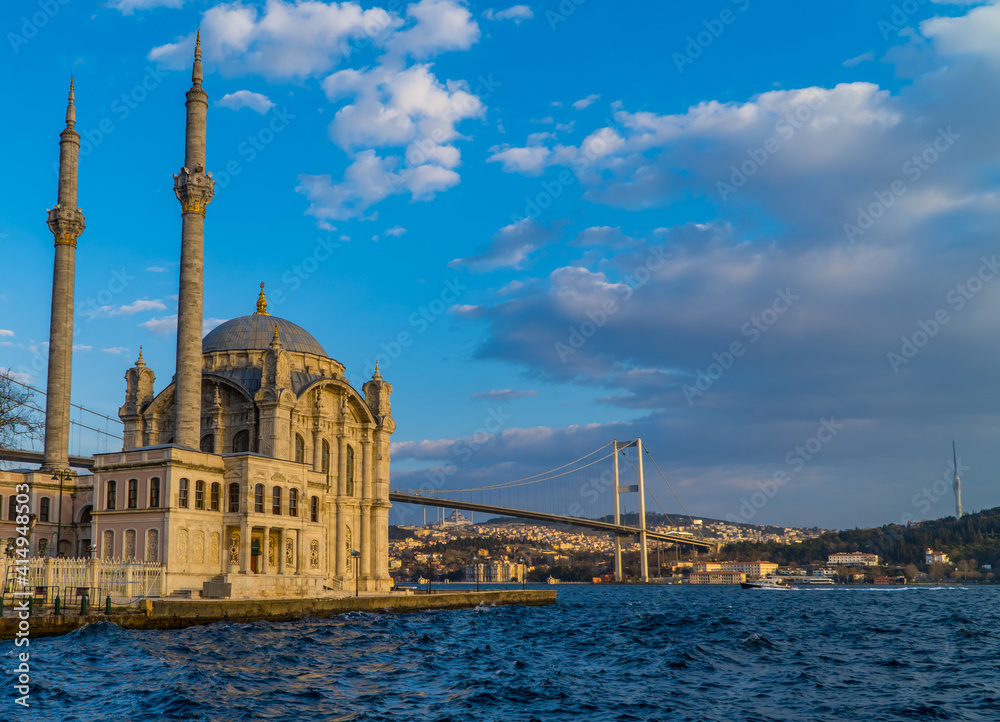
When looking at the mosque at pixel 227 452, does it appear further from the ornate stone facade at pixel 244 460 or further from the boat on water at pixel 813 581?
the boat on water at pixel 813 581

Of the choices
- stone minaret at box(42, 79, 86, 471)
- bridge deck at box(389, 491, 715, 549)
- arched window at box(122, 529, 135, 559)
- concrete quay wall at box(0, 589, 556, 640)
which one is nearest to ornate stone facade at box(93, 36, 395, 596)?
arched window at box(122, 529, 135, 559)

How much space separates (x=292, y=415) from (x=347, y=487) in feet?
19.7

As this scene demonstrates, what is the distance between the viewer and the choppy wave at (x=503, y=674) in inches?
637

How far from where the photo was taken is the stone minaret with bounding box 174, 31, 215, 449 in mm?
36750

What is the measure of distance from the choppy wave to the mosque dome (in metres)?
17.9

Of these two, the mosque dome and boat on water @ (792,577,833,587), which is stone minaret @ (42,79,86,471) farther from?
boat on water @ (792,577,833,587)

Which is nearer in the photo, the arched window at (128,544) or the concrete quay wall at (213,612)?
the concrete quay wall at (213,612)

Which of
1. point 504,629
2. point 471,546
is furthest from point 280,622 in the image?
point 471,546

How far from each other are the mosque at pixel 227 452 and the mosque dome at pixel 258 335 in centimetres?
8

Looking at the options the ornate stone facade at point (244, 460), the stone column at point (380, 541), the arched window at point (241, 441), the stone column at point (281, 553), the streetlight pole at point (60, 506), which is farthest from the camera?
the stone column at point (380, 541)

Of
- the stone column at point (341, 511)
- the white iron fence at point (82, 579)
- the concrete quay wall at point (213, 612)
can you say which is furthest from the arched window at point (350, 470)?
the white iron fence at point (82, 579)

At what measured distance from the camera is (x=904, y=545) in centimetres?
12694

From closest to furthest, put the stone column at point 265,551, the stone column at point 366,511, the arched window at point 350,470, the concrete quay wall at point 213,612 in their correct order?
1. the concrete quay wall at point 213,612
2. the stone column at point 265,551
3. the arched window at point 350,470
4. the stone column at point 366,511

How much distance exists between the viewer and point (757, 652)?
25.6 meters
